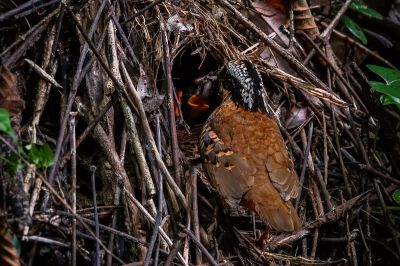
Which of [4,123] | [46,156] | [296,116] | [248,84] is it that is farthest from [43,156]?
[296,116]

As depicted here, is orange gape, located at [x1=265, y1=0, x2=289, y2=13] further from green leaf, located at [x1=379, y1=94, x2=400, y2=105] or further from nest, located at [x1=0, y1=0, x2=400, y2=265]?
green leaf, located at [x1=379, y1=94, x2=400, y2=105]

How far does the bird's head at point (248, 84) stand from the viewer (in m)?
4.26

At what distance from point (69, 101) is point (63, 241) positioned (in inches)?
28.8

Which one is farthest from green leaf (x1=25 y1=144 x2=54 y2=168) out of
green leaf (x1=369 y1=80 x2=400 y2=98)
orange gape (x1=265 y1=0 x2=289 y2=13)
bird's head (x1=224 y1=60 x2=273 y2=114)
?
orange gape (x1=265 y1=0 x2=289 y2=13)

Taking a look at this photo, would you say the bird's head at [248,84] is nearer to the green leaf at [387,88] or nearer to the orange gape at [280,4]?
the green leaf at [387,88]

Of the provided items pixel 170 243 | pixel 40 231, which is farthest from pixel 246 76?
pixel 40 231

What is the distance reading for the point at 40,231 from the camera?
10.5 feet

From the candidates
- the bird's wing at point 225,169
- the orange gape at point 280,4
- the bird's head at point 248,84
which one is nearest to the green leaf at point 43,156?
the bird's wing at point 225,169

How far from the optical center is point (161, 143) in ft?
12.5

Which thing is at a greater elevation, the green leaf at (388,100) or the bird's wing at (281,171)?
the green leaf at (388,100)

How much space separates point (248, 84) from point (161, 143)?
2.52 ft

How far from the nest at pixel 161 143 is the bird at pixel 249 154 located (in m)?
0.18

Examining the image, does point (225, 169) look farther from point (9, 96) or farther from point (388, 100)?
point (9, 96)

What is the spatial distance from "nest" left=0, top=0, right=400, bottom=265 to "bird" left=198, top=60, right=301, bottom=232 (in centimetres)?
18
